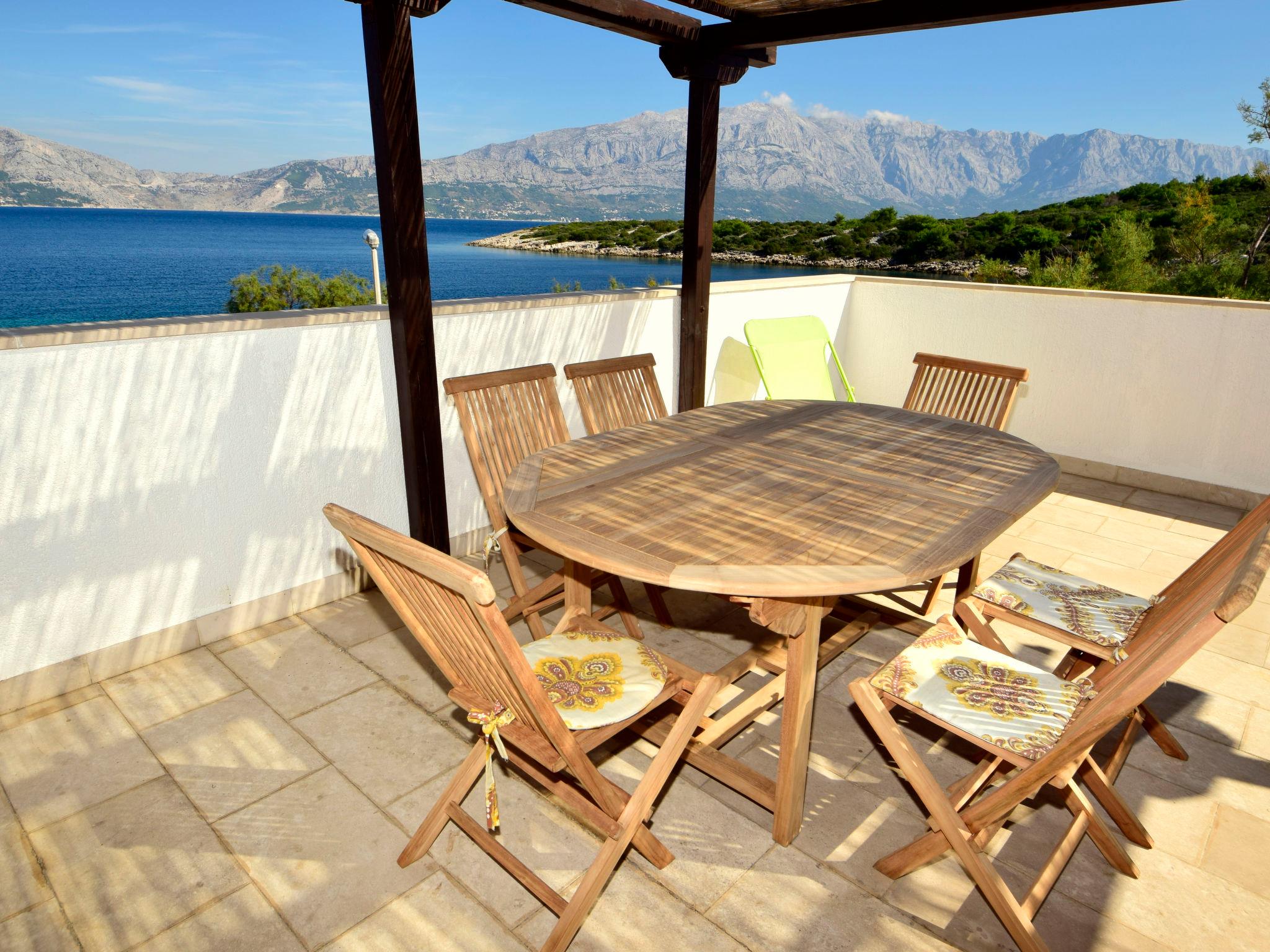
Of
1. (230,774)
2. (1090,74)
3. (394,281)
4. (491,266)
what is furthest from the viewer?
(1090,74)

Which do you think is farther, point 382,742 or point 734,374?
point 734,374

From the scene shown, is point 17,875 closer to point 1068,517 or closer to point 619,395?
point 619,395

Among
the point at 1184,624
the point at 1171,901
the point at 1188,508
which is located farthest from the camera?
the point at 1188,508

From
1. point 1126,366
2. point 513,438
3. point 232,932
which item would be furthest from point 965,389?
point 232,932

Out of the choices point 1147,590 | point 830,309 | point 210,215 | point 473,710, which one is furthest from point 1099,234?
point 210,215

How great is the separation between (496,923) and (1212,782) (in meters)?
1.89

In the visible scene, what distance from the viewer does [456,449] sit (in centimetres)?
319

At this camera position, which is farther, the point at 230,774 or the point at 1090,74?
the point at 1090,74

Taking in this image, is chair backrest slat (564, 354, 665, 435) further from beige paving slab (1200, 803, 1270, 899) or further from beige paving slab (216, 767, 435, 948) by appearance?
beige paving slab (1200, 803, 1270, 899)

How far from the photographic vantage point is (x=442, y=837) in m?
1.76

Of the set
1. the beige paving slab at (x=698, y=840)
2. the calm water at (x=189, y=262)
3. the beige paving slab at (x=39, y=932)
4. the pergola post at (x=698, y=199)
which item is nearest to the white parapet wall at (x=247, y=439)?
the pergola post at (x=698, y=199)

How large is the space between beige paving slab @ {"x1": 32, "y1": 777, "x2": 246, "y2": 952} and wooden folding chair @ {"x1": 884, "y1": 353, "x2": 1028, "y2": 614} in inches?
93.6

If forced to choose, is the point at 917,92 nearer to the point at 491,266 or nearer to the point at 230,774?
the point at 491,266

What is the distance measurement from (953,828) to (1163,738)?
0.99 m
